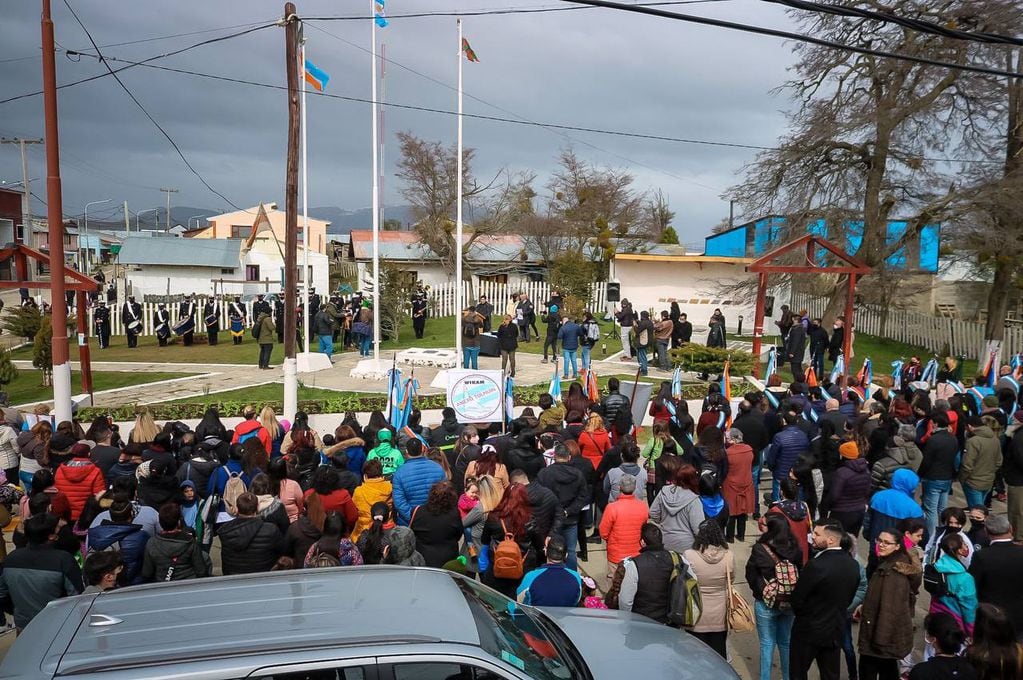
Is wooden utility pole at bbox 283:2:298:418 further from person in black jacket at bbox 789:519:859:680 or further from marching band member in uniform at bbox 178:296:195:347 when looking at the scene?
marching band member in uniform at bbox 178:296:195:347

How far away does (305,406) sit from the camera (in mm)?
14391

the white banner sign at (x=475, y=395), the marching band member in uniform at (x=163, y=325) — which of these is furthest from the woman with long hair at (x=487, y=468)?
the marching band member in uniform at (x=163, y=325)

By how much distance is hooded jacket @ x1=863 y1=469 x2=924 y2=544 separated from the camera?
6.42m

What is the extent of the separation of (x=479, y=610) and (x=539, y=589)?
131cm

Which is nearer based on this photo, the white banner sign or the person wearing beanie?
the person wearing beanie

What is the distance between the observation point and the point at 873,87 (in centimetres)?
2030

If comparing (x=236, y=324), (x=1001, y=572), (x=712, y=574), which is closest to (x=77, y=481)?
(x=712, y=574)

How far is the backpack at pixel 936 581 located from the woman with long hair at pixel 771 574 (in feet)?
2.91

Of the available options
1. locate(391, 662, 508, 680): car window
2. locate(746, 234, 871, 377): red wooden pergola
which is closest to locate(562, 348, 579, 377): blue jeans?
locate(746, 234, 871, 377): red wooden pergola

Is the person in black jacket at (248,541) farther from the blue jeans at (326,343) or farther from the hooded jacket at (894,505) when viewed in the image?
the blue jeans at (326,343)

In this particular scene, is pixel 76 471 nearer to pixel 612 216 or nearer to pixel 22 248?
pixel 22 248

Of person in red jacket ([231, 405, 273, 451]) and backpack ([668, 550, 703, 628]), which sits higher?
person in red jacket ([231, 405, 273, 451])

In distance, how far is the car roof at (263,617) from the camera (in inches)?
129

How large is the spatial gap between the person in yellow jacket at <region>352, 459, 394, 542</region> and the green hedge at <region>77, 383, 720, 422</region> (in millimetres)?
7476
